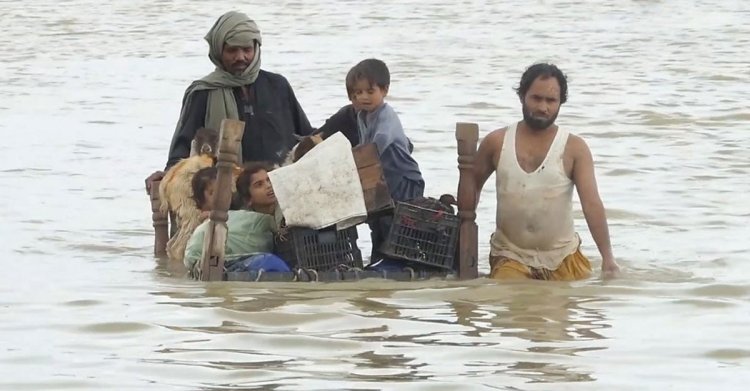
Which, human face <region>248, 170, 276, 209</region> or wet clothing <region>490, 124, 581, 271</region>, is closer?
wet clothing <region>490, 124, 581, 271</region>

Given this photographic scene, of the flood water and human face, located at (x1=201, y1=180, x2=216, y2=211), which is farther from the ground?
human face, located at (x1=201, y1=180, x2=216, y2=211)

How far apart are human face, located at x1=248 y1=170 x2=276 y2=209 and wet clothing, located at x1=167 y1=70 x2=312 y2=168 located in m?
0.49

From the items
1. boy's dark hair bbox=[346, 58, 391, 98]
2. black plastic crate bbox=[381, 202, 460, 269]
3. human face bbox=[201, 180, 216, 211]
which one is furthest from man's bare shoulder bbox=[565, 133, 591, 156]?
human face bbox=[201, 180, 216, 211]

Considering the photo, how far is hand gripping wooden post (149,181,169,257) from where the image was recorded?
28.6ft

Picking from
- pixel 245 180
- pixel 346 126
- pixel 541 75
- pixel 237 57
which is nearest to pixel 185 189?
pixel 245 180

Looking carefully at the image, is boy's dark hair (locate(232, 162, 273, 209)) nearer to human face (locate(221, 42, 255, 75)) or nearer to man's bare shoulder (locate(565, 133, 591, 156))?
human face (locate(221, 42, 255, 75))

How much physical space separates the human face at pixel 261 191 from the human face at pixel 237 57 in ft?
2.30

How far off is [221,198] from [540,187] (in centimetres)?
Result: 148

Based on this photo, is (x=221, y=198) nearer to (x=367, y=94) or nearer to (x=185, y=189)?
(x=185, y=189)

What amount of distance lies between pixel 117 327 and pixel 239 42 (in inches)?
76.1

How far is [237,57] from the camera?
8570 millimetres

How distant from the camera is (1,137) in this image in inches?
597

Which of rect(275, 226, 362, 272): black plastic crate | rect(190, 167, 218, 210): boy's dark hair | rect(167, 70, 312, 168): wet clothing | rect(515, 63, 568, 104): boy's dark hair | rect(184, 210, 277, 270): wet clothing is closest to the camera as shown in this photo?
rect(515, 63, 568, 104): boy's dark hair

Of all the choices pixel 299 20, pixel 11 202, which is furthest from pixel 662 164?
pixel 299 20
